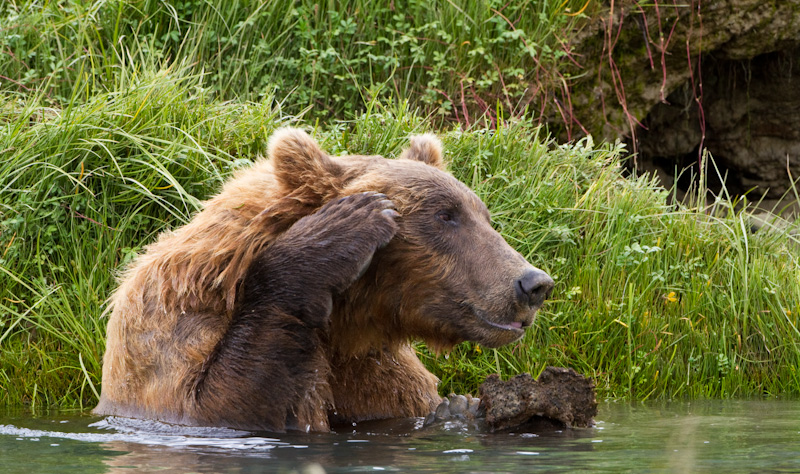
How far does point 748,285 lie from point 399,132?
2.51 metres

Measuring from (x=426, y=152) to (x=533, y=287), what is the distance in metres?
1.21

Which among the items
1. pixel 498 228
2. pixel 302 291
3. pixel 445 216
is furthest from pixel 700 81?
pixel 302 291

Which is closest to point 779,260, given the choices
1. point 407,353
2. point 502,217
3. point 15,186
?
point 502,217

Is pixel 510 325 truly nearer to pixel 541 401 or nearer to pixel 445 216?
pixel 541 401

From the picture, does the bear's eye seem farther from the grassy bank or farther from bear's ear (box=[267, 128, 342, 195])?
the grassy bank

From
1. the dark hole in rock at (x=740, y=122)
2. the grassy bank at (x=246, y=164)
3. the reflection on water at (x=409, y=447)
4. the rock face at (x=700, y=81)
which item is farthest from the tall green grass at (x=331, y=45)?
the reflection on water at (x=409, y=447)

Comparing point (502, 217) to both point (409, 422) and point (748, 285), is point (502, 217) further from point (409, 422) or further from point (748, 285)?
point (409, 422)

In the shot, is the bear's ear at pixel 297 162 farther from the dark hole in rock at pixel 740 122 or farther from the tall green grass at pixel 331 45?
the dark hole in rock at pixel 740 122

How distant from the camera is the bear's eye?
4.53m

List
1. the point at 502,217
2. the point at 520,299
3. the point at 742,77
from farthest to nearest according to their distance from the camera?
the point at 742,77, the point at 502,217, the point at 520,299

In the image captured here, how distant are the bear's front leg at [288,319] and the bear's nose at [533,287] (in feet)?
1.94

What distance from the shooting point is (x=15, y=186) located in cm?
605

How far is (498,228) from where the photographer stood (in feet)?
21.2

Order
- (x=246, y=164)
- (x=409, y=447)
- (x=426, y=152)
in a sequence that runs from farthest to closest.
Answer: (x=246, y=164), (x=426, y=152), (x=409, y=447)
